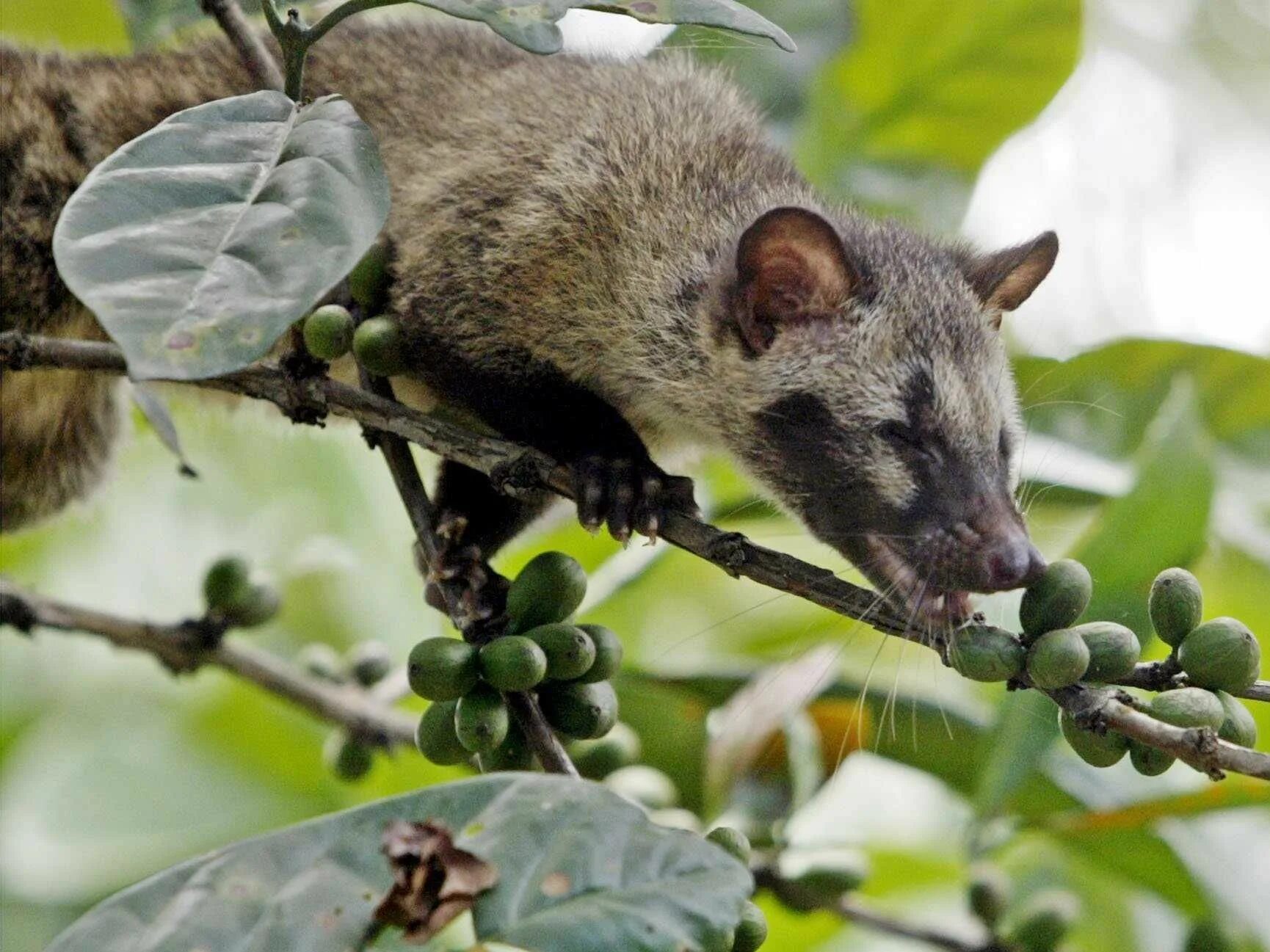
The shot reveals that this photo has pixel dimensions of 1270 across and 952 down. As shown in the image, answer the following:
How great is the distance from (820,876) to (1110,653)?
→ 1.28 m

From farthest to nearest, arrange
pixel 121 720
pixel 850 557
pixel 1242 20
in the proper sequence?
pixel 1242 20 < pixel 121 720 < pixel 850 557

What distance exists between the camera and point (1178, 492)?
2.87 meters

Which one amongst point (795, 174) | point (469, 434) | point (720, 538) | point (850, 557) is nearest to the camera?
point (720, 538)

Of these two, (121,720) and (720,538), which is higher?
(720,538)

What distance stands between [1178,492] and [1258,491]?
122 centimetres

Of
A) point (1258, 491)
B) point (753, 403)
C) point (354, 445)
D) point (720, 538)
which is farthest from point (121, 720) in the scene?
point (1258, 491)

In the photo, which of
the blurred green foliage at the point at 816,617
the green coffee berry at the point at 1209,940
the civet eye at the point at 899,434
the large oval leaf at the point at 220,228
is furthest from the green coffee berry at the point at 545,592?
the green coffee berry at the point at 1209,940

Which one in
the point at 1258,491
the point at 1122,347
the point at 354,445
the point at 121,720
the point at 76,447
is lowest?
the point at 121,720

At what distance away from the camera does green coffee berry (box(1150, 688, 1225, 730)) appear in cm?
188

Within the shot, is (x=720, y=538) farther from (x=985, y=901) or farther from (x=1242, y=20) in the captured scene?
(x=1242, y=20)

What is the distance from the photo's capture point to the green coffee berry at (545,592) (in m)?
2.30

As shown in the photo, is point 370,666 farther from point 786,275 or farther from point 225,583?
point 786,275

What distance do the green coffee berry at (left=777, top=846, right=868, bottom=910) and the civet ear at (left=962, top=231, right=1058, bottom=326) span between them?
1.26 m

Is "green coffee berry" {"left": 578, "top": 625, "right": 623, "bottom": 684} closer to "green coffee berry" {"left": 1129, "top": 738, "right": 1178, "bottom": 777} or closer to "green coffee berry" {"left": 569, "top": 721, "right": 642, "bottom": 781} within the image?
"green coffee berry" {"left": 569, "top": 721, "right": 642, "bottom": 781}
